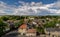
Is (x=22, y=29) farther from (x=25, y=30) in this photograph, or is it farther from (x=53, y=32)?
(x=53, y=32)

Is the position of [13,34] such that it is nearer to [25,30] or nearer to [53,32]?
[25,30]

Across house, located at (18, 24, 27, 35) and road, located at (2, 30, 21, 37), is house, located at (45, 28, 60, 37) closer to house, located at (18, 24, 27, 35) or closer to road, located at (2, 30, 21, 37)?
house, located at (18, 24, 27, 35)

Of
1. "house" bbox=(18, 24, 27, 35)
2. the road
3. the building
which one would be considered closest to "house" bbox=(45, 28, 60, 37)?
the building

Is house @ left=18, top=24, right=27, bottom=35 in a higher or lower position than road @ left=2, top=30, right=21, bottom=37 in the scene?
higher

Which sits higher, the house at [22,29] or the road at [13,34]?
the house at [22,29]

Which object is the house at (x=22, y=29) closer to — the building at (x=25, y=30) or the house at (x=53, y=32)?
the building at (x=25, y=30)

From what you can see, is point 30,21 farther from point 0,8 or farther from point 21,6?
point 0,8

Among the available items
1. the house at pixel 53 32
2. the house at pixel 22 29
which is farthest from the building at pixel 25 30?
the house at pixel 53 32

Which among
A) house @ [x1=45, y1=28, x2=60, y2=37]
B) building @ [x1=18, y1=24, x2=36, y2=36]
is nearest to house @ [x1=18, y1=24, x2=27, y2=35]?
building @ [x1=18, y1=24, x2=36, y2=36]

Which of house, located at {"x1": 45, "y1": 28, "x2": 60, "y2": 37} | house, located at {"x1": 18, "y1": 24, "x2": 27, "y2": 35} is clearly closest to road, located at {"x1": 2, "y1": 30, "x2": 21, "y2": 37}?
house, located at {"x1": 18, "y1": 24, "x2": 27, "y2": 35}

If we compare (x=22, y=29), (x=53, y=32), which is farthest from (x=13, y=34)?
(x=53, y=32)

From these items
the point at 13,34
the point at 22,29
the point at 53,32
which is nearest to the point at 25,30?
the point at 22,29

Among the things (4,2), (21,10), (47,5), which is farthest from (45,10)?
(4,2)
